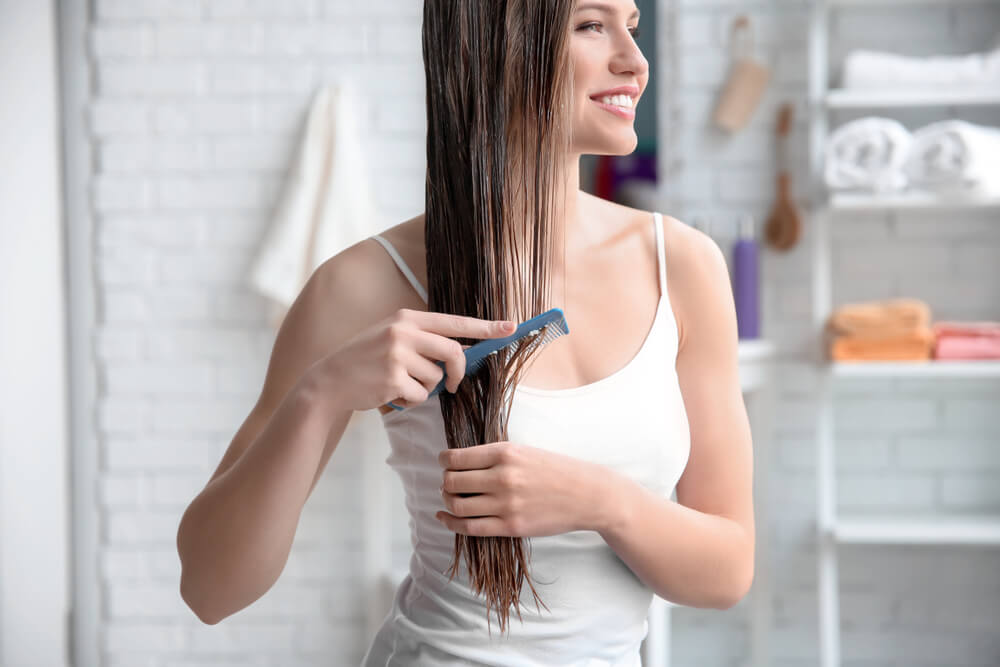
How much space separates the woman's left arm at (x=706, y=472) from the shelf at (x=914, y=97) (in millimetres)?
1469

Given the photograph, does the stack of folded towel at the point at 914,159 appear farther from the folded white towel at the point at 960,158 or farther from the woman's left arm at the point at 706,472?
the woman's left arm at the point at 706,472

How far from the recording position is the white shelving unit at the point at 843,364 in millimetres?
2084

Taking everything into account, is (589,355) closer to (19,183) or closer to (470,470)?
(470,470)

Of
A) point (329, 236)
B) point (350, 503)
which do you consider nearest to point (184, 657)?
point (350, 503)

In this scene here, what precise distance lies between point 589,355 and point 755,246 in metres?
1.55

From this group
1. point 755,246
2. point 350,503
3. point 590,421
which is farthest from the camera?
point 350,503

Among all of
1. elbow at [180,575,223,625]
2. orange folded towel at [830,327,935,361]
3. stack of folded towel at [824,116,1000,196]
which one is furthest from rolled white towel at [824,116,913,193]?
elbow at [180,575,223,625]

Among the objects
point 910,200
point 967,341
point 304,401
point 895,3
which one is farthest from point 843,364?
point 304,401

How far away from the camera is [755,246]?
2248 millimetres

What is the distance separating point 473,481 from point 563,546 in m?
0.17

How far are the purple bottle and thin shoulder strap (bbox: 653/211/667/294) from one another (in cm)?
139

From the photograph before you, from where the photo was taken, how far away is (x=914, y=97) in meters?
2.09

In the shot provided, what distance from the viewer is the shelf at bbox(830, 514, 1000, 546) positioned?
2104mm

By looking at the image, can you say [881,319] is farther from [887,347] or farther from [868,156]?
[868,156]
